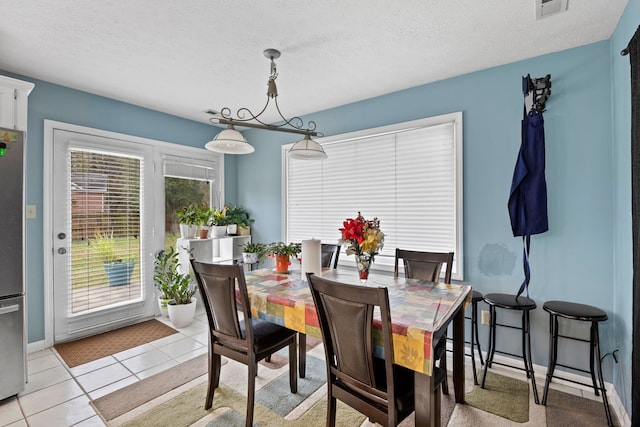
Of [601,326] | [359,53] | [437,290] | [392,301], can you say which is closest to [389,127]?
[359,53]

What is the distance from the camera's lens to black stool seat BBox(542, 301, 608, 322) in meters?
2.01

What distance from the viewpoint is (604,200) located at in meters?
2.31

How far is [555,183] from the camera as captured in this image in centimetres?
248

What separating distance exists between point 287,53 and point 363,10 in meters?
0.75

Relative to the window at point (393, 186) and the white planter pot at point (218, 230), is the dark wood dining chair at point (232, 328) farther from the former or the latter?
the white planter pot at point (218, 230)

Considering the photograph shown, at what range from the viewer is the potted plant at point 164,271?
149 inches

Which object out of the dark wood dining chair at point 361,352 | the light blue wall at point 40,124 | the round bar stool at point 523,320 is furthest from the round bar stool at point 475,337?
the light blue wall at point 40,124

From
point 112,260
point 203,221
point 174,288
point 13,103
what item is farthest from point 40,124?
point 174,288

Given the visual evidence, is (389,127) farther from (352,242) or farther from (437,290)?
(437,290)

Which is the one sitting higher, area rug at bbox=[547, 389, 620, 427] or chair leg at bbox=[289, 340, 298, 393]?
chair leg at bbox=[289, 340, 298, 393]

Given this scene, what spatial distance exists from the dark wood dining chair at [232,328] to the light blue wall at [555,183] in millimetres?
1931

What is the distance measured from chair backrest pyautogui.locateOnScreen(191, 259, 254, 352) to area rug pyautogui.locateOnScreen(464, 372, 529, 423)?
165 centimetres

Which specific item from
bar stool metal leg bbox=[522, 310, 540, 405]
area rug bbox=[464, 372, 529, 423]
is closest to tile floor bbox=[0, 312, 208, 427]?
area rug bbox=[464, 372, 529, 423]

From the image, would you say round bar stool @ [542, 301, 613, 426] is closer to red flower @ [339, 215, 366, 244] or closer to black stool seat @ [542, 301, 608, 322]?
black stool seat @ [542, 301, 608, 322]
